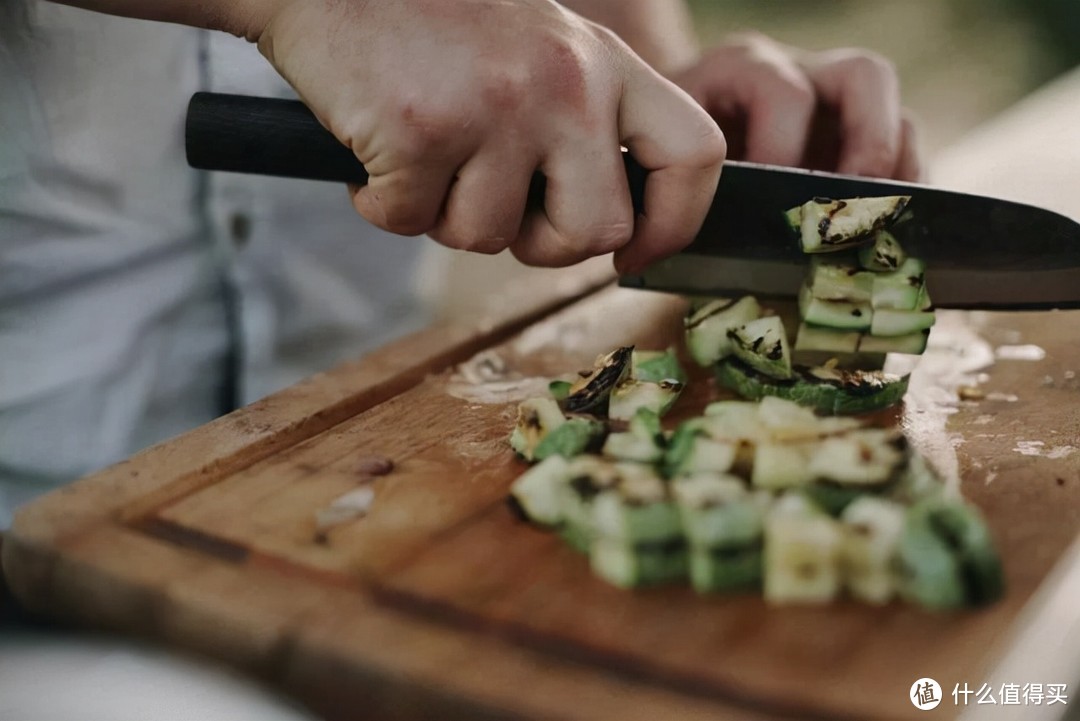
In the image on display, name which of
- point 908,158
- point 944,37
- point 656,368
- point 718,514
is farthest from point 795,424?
point 944,37

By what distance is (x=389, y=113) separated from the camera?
3.19ft

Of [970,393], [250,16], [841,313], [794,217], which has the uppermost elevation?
[250,16]

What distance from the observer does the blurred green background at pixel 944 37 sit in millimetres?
5012

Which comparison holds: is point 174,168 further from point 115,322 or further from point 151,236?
point 115,322

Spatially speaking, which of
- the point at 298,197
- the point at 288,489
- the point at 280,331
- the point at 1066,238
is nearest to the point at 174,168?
the point at 298,197

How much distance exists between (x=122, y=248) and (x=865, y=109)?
1075 millimetres

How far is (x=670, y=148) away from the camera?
3.46ft

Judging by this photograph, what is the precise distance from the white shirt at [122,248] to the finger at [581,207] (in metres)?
0.54

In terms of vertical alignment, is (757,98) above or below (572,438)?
above

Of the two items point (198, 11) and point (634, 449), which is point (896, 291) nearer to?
point (634, 449)

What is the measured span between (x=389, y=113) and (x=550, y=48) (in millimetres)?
170

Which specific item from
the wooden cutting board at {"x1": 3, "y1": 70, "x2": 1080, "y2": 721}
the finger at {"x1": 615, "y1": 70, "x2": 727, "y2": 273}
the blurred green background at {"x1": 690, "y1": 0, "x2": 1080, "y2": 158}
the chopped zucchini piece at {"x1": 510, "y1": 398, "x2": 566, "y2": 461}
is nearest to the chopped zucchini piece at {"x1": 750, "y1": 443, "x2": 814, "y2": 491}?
the wooden cutting board at {"x1": 3, "y1": 70, "x2": 1080, "y2": 721}
